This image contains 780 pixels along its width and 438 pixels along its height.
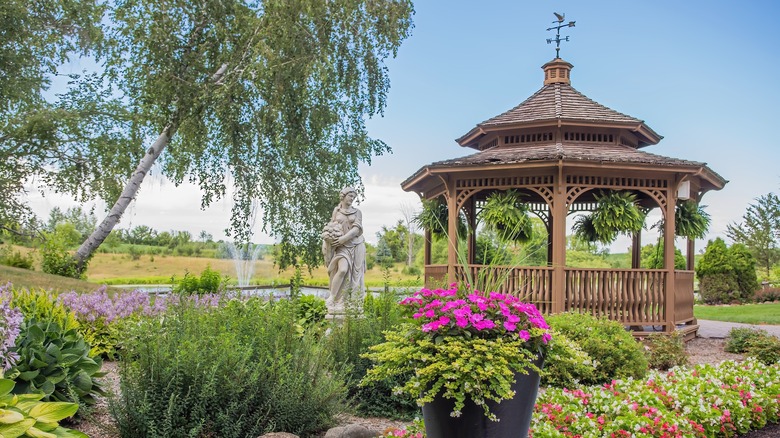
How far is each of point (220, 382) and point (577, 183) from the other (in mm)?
8667

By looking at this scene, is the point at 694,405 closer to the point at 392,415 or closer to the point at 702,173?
the point at 392,415

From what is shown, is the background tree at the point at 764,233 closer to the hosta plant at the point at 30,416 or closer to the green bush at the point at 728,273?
the green bush at the point at 728,273

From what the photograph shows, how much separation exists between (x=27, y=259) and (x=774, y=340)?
19347 millimetres

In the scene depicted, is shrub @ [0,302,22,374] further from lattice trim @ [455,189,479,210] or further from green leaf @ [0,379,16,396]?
lattice trim @ [455,189,479,210]

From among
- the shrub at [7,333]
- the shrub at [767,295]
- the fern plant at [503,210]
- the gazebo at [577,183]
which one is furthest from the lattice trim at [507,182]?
the shrub at [767,295]

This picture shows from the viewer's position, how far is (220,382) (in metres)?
4.64

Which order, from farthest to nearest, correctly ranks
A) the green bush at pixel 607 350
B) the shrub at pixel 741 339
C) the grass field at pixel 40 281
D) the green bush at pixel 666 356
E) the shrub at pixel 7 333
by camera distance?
the grass field at pixel 40 281, the shrub at pixel 741 339, the green bush at pixel 666 356, the green bush at pixel 607 350, the shrub at pixel 7 333

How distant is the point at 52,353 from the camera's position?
15.9 feet

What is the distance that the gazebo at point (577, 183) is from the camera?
452 inches

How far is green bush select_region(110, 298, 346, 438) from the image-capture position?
4.48 m

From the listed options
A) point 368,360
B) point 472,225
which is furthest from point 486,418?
point 472,225

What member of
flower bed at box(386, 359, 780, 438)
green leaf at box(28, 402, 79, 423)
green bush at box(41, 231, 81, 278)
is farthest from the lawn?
green leaf at box(28, 402, 79, 423)

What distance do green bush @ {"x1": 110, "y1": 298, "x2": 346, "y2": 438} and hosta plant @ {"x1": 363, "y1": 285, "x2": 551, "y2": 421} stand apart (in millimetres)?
842

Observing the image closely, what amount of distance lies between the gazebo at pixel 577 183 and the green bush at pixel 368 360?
386 cm
